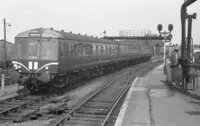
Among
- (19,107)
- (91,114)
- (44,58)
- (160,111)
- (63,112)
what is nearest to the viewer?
(160,111)

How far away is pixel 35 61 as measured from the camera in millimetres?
15062

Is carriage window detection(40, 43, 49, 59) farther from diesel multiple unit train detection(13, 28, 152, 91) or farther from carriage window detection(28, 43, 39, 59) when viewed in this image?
carriage window detection(28, 43, 39, 59)

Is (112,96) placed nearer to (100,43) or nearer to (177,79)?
(177,79)

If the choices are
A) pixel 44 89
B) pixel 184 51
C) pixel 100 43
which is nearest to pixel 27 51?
pixel 44 89

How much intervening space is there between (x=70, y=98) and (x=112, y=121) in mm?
4878

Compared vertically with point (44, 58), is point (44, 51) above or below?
above

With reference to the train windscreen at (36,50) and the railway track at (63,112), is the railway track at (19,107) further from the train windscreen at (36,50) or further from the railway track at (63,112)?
the train windscreen at (36,50)

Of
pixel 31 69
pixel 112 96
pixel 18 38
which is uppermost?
pixel 18 38

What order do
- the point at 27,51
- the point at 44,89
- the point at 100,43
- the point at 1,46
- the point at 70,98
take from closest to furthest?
the point at 70,98, the point at 27,51, the point at 44,89, the point at 100,43, the point at 1,46

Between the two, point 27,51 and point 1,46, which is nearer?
point 27,51

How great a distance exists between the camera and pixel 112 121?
32.0 ft

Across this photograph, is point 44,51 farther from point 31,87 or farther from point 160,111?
point 160,111

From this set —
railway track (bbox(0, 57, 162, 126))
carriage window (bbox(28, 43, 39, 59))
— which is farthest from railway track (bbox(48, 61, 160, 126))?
carriage window (bbox(28, 43, 39, 59))

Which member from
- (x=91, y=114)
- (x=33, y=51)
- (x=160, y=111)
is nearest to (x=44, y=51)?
(x=33, y=51)
